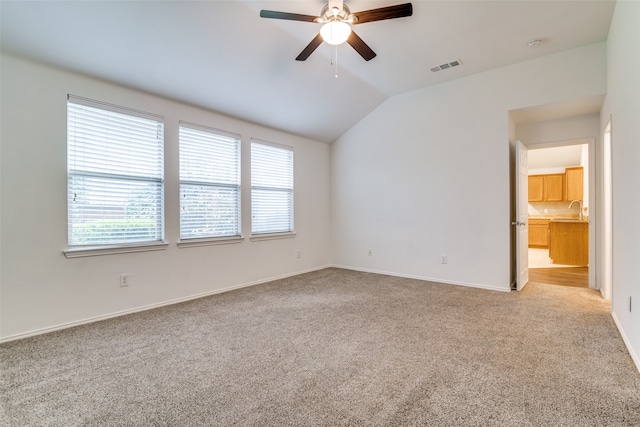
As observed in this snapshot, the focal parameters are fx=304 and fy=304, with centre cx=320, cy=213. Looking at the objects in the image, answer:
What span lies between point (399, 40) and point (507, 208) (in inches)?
105

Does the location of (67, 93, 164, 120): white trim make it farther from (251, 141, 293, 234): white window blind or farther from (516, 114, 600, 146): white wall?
(516, 114, 600, 146): white wall

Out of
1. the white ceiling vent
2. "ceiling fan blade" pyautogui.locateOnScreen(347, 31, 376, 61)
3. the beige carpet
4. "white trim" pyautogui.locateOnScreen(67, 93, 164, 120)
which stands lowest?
the beige carpet

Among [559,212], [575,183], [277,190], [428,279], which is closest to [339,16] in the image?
[277,190]

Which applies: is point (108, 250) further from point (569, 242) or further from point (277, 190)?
point (569, 242)

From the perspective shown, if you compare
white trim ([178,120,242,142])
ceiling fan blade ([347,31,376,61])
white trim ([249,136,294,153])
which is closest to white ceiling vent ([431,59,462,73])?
ceiling fan blade ([347,31,376,61])

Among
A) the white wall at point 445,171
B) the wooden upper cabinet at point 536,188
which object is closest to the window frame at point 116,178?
the white wall at point 445,171

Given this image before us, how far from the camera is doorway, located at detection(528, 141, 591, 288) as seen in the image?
20.4ft

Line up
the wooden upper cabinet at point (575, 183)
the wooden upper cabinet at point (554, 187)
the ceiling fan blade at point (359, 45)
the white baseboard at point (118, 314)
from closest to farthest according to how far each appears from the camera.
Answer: the ceiling fan blade at point (359, 45)
the white baseboard at point (118, 314)
the wooden upper cabinet at point (575, 183)
the wooden upper cabinet at point (554, 187)

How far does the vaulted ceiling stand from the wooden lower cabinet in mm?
4161

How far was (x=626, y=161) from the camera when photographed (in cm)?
257

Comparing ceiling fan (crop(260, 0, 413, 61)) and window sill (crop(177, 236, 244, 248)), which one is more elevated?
ceiling fan (crop(260, 0, 413, 61))

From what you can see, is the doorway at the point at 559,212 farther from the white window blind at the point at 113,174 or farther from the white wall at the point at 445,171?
the white window blind at the point at 113,174

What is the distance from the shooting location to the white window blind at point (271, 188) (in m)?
4.94

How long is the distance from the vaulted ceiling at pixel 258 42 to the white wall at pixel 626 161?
56 cm
